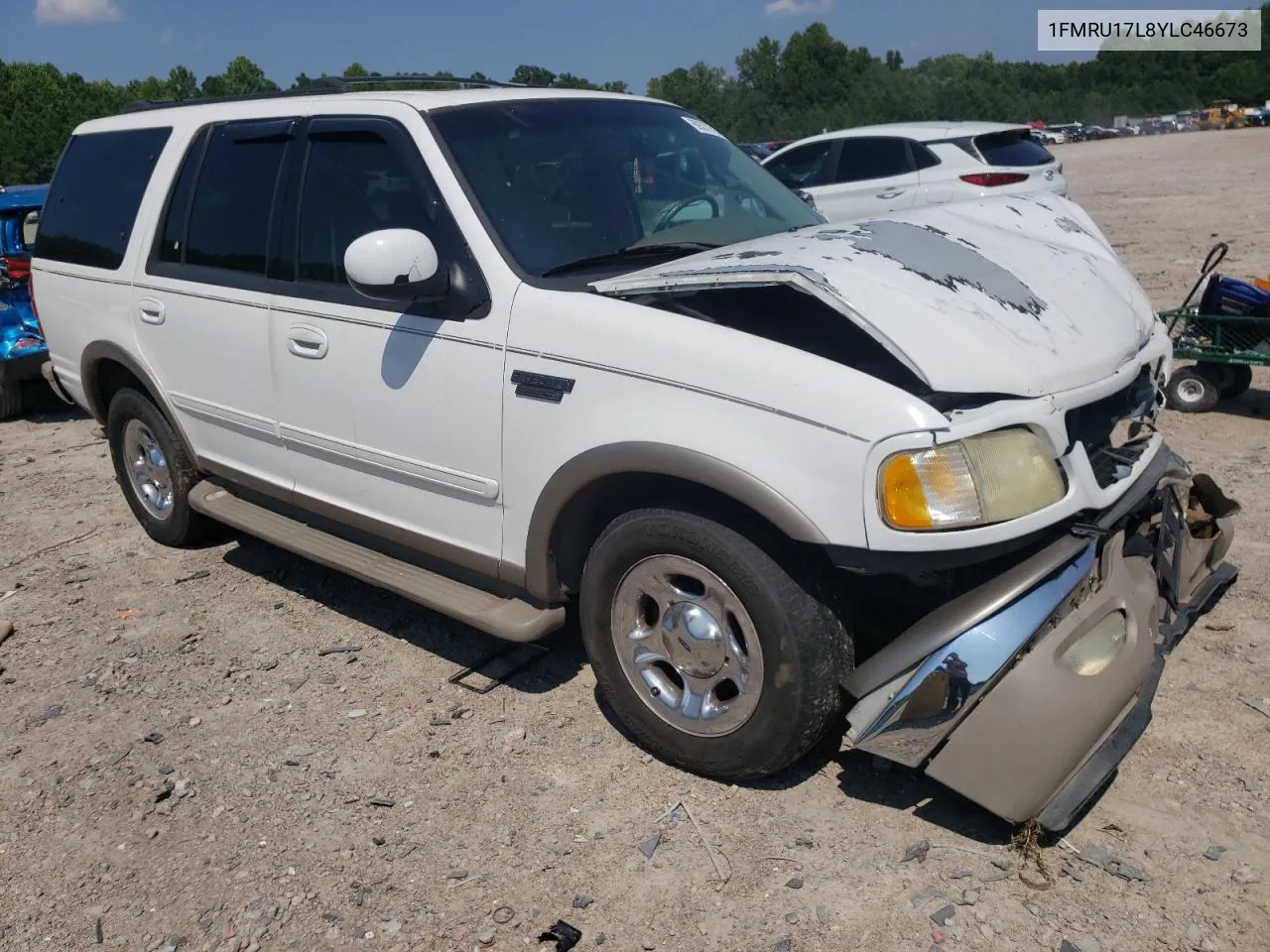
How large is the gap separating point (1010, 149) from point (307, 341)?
372 inches

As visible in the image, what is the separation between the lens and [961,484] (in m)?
2.70

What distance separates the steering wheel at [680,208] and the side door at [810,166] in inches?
320

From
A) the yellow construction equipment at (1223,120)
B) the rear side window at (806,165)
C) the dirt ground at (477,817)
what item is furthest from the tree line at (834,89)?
the dirt ground at (477,817)

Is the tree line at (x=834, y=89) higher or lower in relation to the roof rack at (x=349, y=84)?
higher

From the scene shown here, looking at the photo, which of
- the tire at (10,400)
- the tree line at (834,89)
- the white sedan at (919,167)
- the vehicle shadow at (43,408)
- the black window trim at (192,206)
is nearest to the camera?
the black window trim at (192,206)

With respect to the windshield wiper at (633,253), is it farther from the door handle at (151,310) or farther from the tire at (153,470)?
the tire at (153,470)

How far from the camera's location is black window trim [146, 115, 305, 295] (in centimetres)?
424

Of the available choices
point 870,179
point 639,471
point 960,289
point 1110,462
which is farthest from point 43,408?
point 1110,462

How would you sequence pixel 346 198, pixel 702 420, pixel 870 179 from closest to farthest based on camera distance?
1. pixel 702 420
2. pixel 346 198
3. pixel 870 179

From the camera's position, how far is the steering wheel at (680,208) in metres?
3.82

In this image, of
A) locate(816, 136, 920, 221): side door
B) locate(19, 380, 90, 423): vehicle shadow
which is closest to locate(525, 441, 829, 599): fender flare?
locate(19, 380, 90, 423): vehicle shadow

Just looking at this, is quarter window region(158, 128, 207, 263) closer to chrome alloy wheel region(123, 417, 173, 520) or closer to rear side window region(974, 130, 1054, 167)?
chrome alloy wheel region(123, 417, 173, 520)

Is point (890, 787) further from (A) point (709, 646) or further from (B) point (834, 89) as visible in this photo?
(B) point (834, 89)

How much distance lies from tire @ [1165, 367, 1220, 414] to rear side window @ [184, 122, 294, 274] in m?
5.31
